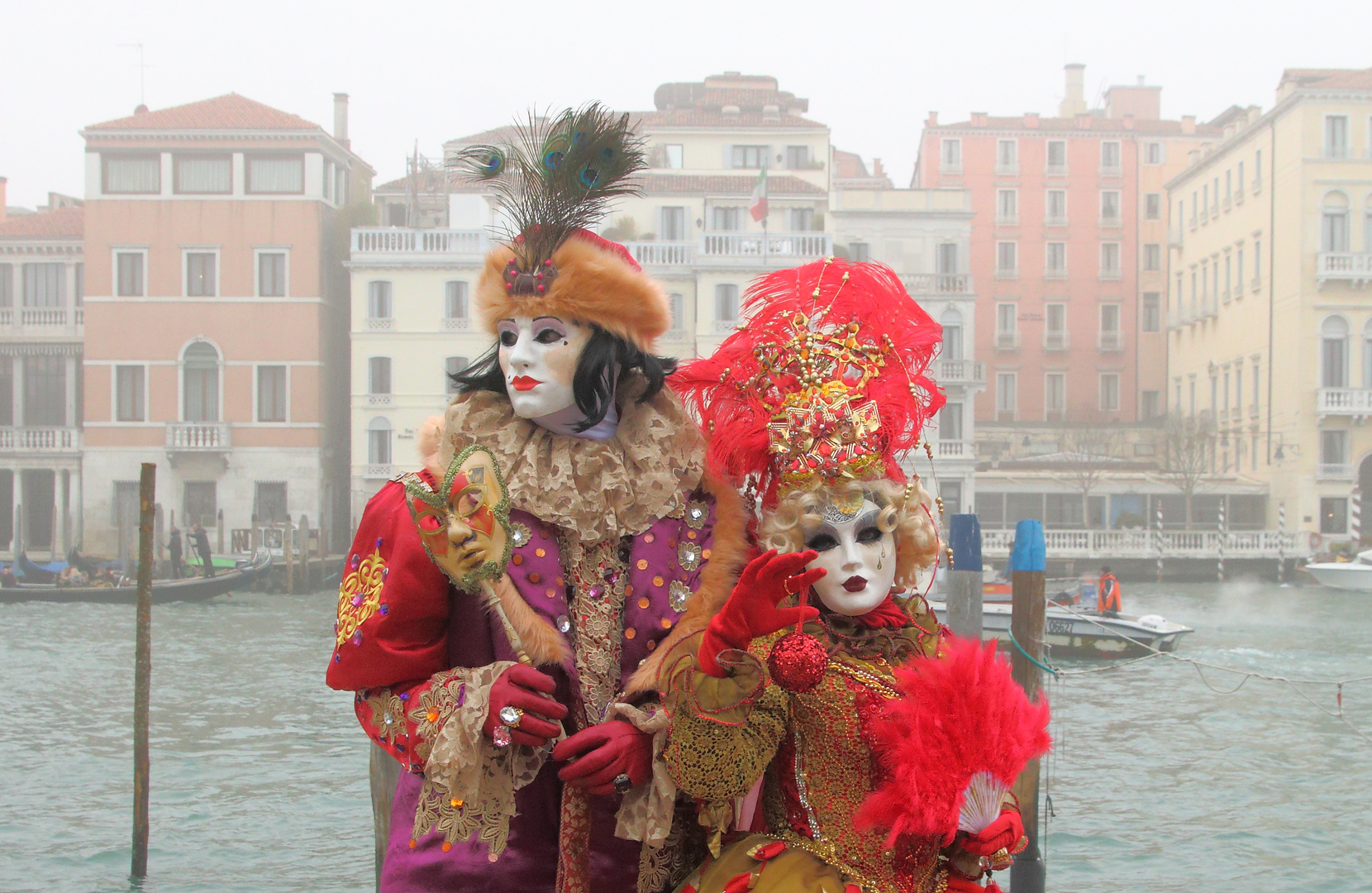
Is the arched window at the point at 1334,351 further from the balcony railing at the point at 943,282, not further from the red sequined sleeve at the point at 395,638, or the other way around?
the red sequined sleeve at the point at 395,638

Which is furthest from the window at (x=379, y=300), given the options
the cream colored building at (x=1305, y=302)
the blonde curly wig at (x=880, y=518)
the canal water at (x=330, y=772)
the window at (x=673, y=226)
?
the blonde curly wig at (x=880, y=518)

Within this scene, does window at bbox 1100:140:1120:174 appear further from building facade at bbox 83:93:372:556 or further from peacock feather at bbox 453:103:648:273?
peacock feather at bbox 453:103:648:273

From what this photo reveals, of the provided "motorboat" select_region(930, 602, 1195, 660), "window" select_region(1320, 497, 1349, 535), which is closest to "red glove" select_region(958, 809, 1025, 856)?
"motorboat" select_region(930, 602, 1195, 660)

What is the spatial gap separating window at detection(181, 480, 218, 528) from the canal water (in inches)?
303

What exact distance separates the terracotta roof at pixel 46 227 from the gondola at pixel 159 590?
9.77 metres

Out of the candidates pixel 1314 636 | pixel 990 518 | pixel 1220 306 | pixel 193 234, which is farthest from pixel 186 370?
pixel 1220 306

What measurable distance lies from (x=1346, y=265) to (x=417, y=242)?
20.6 meters

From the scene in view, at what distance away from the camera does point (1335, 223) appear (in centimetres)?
2823

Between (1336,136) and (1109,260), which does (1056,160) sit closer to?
(1109,260)

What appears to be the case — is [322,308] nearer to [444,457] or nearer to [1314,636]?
[1314,636]

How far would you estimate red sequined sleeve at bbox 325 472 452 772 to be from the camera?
1.92m

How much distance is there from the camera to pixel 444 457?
2.10 meters

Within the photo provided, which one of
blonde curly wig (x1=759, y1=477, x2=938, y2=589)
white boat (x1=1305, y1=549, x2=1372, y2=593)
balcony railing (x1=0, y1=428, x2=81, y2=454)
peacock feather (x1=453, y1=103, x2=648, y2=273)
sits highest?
peacock feather (x1=453, y1=103, x2=648, y2=273)

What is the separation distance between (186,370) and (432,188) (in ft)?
21.6
